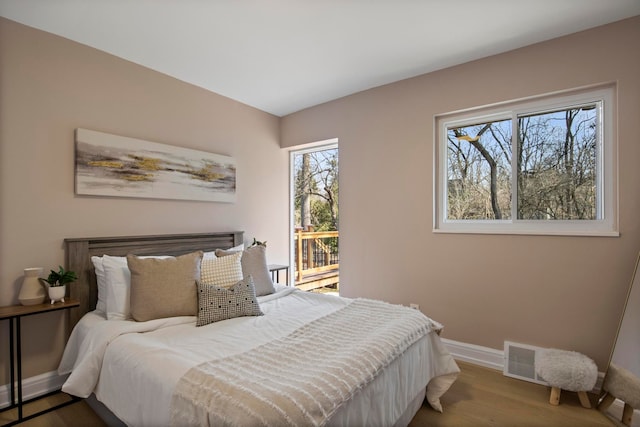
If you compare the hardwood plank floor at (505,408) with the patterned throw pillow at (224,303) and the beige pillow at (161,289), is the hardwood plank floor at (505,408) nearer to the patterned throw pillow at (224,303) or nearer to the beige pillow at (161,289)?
the patterned throw pillow at (224,303)

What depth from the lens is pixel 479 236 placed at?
2719 millimetres

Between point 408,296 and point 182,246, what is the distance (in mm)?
2210

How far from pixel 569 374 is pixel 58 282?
347 cm

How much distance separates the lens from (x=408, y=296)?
307 centimetres

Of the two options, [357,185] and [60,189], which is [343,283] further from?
[60,189]

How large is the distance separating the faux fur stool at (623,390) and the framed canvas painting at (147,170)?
11.2ft

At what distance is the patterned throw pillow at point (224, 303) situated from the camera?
83.1 inches

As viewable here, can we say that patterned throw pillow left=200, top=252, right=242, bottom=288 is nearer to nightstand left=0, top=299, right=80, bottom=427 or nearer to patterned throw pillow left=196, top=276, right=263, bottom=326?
patterned throw pillow left=196, top=276, right=263, bottom=326

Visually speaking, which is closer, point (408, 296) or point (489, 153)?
point (489, 153)

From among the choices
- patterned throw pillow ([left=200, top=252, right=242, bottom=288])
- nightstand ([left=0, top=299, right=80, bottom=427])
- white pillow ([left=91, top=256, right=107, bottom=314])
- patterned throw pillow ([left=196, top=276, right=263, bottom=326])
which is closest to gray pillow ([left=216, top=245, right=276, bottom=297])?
patterned throw pillow ([left=200, top=252, right=242, bottom=288])

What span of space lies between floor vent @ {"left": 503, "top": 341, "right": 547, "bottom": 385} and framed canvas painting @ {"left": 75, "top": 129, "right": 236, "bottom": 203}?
2949 mm

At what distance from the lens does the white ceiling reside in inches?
79.7

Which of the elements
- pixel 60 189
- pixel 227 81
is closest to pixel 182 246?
pixel 60 189

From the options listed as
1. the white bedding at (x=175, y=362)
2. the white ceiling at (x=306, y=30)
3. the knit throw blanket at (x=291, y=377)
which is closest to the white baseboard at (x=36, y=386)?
the white bedding at (x=175, y=362)
